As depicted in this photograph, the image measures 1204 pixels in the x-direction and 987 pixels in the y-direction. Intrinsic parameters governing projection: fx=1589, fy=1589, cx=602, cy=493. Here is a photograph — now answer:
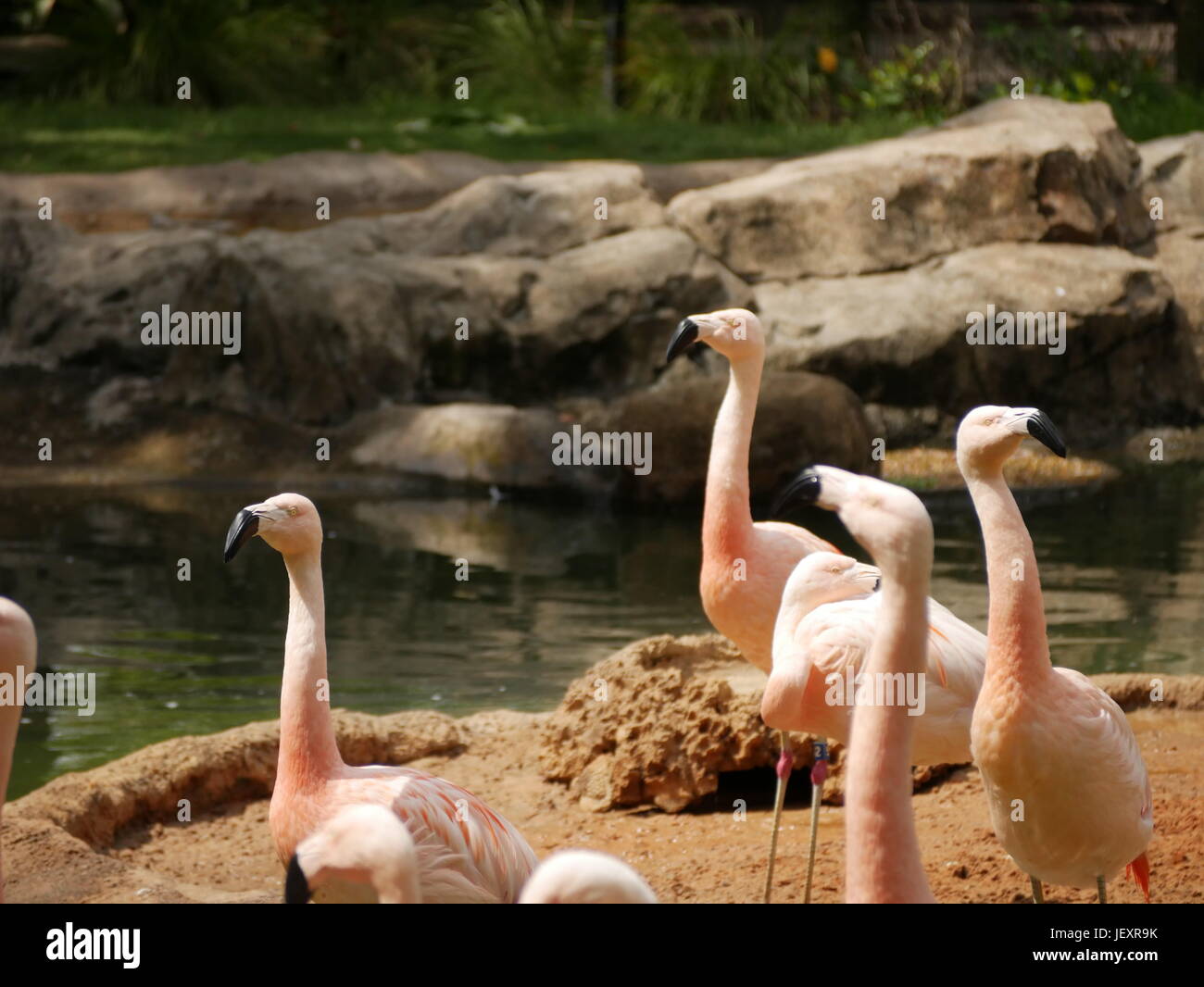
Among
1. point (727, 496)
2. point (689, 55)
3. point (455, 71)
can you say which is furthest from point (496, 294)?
point (455, 71)

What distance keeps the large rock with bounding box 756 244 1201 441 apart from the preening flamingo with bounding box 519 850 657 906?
937cm

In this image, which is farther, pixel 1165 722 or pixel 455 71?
pixel 455 71

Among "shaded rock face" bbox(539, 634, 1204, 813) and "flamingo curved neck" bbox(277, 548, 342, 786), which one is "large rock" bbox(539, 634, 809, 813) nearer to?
"shaded rock face" bbox(539, 634, 1204, 813)

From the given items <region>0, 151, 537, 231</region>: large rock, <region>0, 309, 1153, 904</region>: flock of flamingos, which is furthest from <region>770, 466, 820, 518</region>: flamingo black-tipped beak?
<region>0, 151, 537, 231</region>: large rock

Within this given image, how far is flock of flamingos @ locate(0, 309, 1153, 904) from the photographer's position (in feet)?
8.38

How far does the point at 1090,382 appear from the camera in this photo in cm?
1208

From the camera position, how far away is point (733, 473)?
16.5ft

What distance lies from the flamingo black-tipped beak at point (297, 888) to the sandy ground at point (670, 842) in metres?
1.65

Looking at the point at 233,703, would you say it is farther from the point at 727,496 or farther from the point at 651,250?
the point at 651,250

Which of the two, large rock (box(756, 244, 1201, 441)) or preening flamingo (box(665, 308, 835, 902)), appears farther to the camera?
large rock (box(756, 244, 1201, 441))

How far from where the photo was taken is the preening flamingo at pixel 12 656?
8.99 ft

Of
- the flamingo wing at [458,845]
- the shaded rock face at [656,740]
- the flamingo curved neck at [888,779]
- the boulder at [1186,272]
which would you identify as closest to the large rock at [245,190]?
the boulder at [1186,272]

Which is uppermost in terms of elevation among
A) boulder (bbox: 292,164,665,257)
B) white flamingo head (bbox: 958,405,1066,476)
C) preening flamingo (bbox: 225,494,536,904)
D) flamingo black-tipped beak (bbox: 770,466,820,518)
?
boulder (bbox: 292,164,665,257)

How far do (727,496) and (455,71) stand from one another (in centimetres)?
1611
